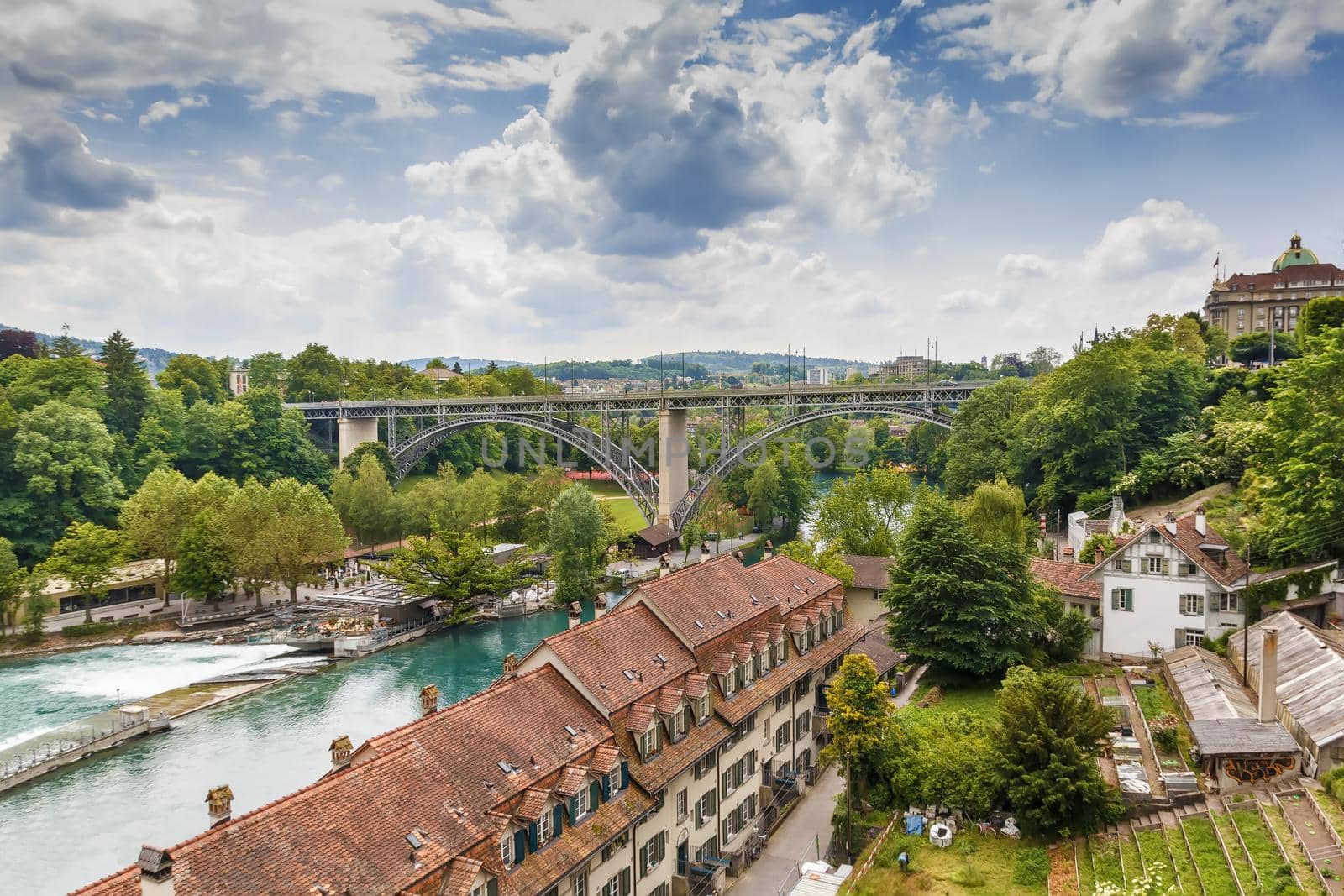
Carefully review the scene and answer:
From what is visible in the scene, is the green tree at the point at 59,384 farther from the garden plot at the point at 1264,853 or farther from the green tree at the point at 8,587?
the garden plot at the point at 1264,853

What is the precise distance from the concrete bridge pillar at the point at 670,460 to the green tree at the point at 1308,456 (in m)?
39.8

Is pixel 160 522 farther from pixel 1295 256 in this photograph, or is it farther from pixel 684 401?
pixel 1295 256

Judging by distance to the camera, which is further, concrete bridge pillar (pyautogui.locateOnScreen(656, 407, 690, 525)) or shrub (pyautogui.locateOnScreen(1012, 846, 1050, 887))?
concrete bridge pillar (pyautogui.locateOnScreen(656, 407, 690, 525))

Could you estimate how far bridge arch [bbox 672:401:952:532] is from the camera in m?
55.9

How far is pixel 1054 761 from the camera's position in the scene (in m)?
18.0

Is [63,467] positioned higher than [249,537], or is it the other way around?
[63,467]

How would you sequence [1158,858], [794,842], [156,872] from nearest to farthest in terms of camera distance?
[156,872], [1158,858], [794,842]

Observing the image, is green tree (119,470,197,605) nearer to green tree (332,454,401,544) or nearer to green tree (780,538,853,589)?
green tree (332,454,401,544)

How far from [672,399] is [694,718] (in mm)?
44333

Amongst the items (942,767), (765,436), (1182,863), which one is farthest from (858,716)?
(765,436)

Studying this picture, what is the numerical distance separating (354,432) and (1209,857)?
78.1 meters

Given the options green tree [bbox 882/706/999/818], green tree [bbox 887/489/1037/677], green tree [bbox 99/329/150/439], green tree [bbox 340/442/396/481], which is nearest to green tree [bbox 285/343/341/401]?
green tree [bbox 340/442/396/481]

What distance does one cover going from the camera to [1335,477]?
26.0 m

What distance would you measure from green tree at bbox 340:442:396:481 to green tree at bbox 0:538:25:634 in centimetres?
3081
